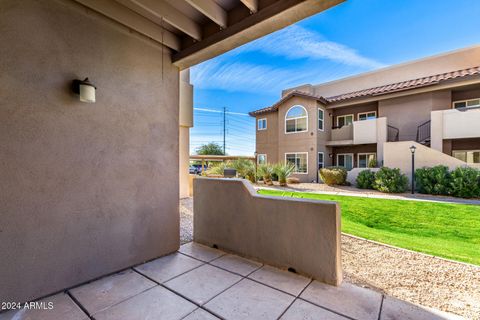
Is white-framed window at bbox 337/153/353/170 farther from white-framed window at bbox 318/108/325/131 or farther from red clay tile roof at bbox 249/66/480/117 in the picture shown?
red clay tile roof at bbox 249/66/480/117

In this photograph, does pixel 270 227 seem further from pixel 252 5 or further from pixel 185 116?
pixel 185 116

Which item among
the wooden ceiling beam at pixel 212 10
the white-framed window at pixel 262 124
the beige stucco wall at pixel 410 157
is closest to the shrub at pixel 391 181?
the beige stucco wall at pixel 410 157

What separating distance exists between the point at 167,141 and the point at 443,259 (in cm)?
519

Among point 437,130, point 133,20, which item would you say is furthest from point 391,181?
point 133,20

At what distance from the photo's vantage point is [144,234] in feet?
11.2

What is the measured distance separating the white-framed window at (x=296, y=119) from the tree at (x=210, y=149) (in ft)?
76.2

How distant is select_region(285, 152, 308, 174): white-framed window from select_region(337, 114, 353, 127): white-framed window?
3.97 meters

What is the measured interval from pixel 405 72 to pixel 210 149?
30645 mm

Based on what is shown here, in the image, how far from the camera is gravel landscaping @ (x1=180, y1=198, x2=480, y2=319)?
2.53 meters

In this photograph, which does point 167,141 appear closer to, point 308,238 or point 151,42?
point 151,42

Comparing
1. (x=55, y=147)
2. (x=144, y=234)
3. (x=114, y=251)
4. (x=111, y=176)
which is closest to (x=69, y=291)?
(x=114, y=251)

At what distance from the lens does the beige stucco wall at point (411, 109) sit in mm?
12594

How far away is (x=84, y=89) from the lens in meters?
2.63

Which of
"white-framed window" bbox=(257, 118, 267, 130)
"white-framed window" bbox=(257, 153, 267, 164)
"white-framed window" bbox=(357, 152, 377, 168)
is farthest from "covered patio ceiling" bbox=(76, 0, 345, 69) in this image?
"white-framed window" bbox=(257, 118, 267, 130)
